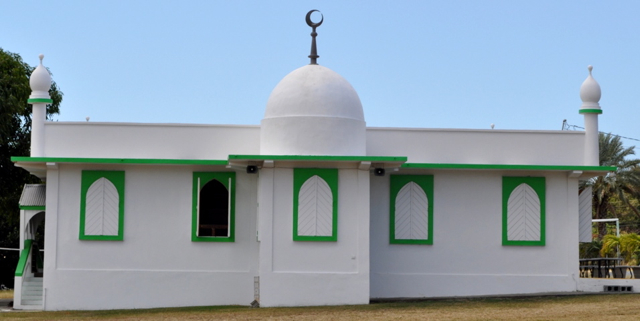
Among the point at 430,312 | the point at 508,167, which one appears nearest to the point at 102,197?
the point at 430,312

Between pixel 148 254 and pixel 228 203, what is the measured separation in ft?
6.88

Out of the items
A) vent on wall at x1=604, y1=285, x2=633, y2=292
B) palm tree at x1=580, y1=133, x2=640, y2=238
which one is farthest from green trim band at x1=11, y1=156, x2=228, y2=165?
palm tree at x1=580, y1=133, x2=640, y2=238

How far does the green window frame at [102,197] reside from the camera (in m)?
21.3

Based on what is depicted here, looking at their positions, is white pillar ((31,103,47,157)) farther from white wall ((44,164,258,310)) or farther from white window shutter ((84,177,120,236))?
white window shutter ((84,177,120,236))

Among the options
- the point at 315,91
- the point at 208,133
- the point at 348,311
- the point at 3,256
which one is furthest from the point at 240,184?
the point at 3,256

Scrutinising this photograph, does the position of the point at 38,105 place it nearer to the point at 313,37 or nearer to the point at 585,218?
the point at 313,37

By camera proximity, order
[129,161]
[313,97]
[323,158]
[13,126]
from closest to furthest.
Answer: [323,158] < [313,97] < [129,161] < [13,126]

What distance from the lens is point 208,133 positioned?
21844 mm

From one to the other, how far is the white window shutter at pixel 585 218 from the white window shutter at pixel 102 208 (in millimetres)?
10604

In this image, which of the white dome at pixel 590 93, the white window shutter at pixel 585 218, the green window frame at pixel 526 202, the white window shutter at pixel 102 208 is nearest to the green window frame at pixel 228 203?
the white window shutter at pixel 102 208

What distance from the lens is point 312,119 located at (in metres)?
20.6

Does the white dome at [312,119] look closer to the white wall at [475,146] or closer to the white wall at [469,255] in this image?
the white wall at [475,146]

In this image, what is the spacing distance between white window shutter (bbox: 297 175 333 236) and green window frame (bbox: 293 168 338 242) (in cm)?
2

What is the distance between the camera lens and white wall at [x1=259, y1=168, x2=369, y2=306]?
66.1ft
